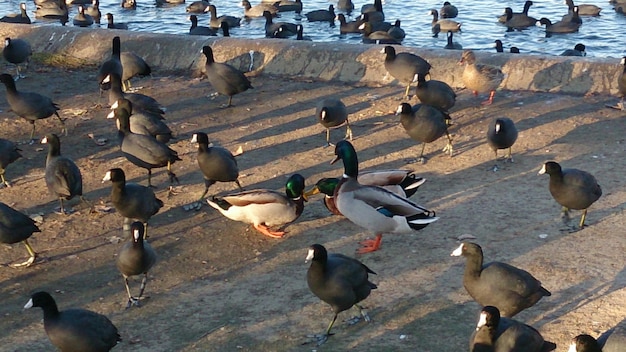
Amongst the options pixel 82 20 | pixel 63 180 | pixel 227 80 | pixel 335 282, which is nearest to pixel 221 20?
pixel 82 20

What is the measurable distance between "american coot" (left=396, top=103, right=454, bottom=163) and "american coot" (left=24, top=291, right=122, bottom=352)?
5861mm

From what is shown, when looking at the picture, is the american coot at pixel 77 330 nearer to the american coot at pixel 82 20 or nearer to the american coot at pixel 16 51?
the american coot at pixel 16 51

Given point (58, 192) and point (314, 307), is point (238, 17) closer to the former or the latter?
point (58, 192)

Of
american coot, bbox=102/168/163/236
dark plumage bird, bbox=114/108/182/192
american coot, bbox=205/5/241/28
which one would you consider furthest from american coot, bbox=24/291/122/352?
american coot, bbox=205/5/241/28

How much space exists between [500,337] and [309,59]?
32.5ft

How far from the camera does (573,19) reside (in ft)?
85.4

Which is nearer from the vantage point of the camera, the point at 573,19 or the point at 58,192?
the point at 58,192

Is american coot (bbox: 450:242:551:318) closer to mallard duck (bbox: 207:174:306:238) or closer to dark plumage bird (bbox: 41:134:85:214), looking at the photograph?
mallard duck (bbox: 207:174:306:238)

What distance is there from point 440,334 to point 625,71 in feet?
25.5

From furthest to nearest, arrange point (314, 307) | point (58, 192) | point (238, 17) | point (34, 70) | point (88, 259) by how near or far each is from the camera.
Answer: point (238, 17) < point (34, 70) < point (58, 192) < point (88, 259) < point (314, 307)

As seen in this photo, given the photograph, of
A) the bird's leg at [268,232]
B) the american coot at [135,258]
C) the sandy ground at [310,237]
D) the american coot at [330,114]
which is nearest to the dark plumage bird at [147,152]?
the sandy ground at [310,237]

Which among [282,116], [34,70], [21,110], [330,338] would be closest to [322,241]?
[330,338]

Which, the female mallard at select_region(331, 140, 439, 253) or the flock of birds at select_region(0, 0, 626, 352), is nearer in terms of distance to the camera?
the flock of birds at select_region(0, 0, 626, 352)

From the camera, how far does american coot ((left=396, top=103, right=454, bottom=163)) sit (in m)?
12.0
